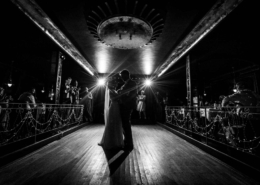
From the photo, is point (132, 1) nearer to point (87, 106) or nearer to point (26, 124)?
point (26, 124)

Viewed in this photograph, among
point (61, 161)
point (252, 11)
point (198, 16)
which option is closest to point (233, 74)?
point (252, 11)

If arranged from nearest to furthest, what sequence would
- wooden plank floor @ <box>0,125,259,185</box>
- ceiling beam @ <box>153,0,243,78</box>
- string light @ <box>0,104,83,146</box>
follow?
wooden plank floor @ <box>0,125,259,185</box>, ceiling beam @ <box>153,0,243,78</box>, string light @ <box>0,104,83,146</box>

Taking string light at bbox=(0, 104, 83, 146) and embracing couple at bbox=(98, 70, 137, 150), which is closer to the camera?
embracing couple at bbox=(98, 70, 137, 150)

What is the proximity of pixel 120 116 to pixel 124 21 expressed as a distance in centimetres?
270

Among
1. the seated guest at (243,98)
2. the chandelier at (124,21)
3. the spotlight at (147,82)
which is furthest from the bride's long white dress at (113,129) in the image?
the spotlight at (147,82)

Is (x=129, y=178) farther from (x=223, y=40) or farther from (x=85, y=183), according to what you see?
(x=223, y=40)

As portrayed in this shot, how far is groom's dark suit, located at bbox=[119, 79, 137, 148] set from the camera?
3.31 m

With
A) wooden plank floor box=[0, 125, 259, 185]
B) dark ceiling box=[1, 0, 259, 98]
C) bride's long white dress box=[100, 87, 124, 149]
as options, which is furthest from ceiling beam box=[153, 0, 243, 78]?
wooden plank floor box=[0, 125, 259, 185]

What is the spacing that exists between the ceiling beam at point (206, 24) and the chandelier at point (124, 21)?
4.22 ft

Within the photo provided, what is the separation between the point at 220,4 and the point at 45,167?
525 centimetres

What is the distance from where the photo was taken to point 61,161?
2.60 metres

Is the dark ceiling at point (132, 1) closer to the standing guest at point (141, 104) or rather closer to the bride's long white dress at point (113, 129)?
the bride's long white dress at point (113, 129)

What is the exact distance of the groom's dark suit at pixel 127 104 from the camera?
331 cm

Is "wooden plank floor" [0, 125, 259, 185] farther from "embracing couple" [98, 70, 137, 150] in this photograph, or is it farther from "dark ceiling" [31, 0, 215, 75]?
"dark ceiling" [31, 0, 215, 75]
